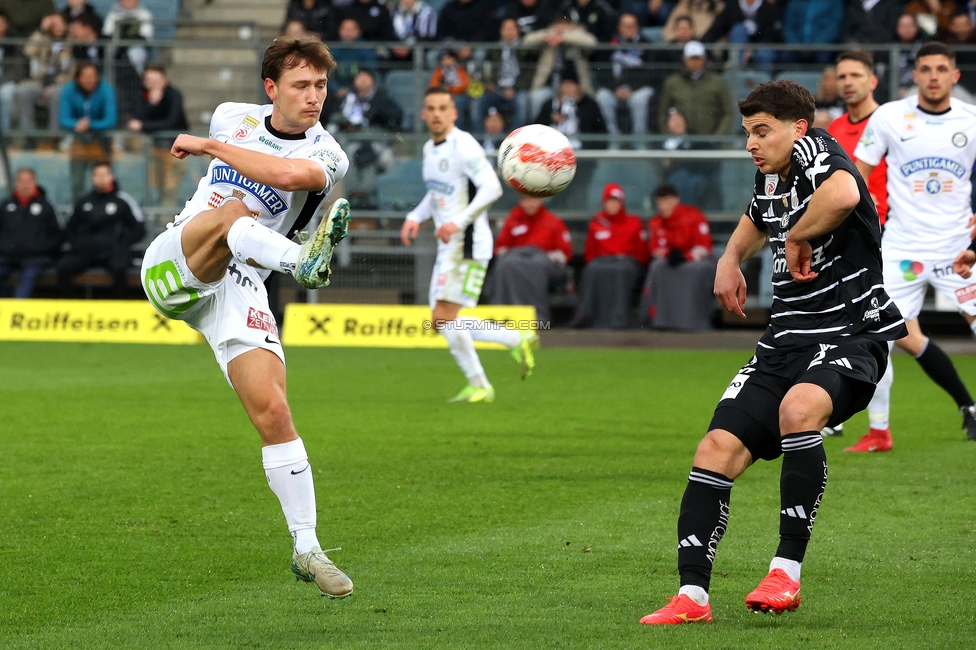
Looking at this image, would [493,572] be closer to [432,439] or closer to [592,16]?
[432,439]

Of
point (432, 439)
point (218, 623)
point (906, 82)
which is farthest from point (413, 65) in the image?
point (218, 623)

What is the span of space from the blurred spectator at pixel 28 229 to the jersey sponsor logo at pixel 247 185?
12.5 metres

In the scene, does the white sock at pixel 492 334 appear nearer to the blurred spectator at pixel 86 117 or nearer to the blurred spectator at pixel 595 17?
the blurred spectator at pixel 595 17

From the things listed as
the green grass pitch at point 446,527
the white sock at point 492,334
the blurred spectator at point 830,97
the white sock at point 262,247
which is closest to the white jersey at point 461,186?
the white sock at point 492,334

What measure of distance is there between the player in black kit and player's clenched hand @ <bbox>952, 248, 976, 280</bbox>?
3693mm

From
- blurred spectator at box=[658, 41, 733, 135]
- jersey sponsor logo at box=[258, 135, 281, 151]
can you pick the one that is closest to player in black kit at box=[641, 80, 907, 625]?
jersey sponsor logo at box=[258, 135, 281, 151]

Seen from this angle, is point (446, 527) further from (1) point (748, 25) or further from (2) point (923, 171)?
(1) point (748, 25)

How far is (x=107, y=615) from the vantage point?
471cm

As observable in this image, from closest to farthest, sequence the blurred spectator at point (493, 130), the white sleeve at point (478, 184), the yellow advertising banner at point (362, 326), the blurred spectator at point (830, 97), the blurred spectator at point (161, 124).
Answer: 1. the white sleeve at point (478, 184)
2. the blurred spectator at point (830, 97)
3. the yellow advertising banner at point (362, 326)
4. the blurred spectator at point (493, 130)
5. the blurred spectator at point (161, 124)

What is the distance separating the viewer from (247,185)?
5500mm

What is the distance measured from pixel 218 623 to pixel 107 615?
45 centimetres

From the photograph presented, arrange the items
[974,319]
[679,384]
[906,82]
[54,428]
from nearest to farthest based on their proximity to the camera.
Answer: [974,319] < [54,428] < [679,384] < [906,82]

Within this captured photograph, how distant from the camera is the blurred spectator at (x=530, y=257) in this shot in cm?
1585

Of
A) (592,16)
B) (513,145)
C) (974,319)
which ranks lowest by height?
(974,319)
